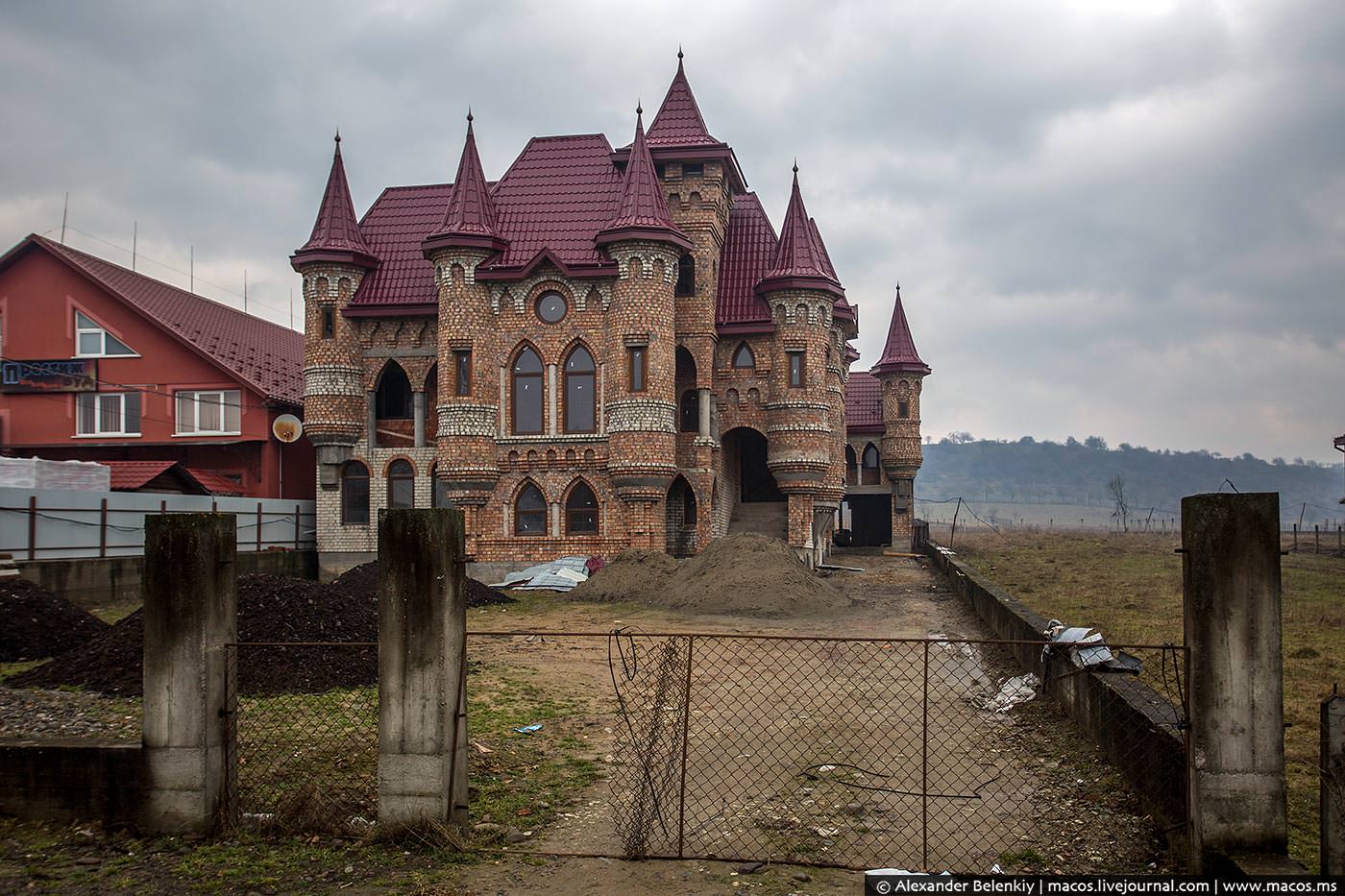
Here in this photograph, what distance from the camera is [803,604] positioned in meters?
22.4

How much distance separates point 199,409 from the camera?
110 feet

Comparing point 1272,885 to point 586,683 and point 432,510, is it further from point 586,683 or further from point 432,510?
point 586,683

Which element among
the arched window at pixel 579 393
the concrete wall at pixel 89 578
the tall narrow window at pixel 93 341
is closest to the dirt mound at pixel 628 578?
the arched window at pixel 579 393

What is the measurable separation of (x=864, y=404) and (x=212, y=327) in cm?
2788

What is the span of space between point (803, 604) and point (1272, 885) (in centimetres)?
1740

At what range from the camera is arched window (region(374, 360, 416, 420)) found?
32844mm

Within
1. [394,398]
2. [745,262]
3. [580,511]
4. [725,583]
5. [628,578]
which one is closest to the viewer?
[725,583]

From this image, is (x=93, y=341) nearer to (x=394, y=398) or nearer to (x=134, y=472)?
(x=134, y=472)

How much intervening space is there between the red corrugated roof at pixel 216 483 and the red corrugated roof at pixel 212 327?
3.02m

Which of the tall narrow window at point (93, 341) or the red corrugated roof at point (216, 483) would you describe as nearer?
the red corrugated roof at point (216, 483)

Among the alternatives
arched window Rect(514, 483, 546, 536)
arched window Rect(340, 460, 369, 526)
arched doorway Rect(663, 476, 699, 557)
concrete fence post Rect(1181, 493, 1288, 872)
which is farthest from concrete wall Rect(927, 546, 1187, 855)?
arched window Rect(340, 460, 369, 526)

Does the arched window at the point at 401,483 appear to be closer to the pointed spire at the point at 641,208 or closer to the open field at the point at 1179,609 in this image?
the pointed spire at the point at 641,208

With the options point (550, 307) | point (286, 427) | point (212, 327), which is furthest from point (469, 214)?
point (212, 327)

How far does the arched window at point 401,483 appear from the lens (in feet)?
104
